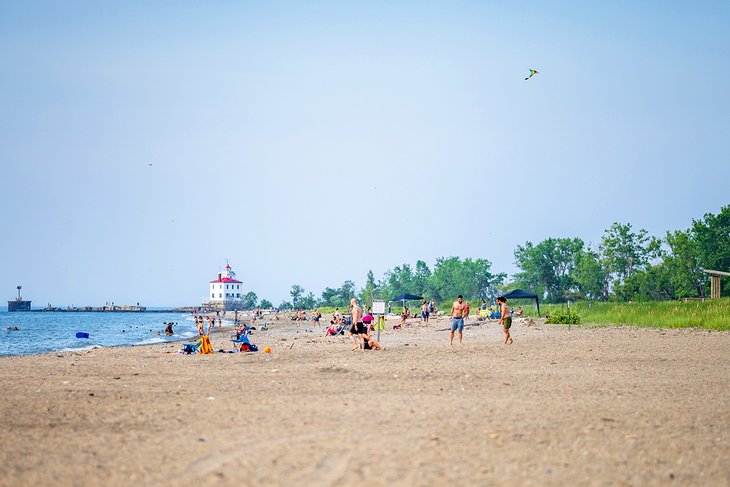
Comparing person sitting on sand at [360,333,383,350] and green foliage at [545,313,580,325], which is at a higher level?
green foliage at [545,313,580,325]

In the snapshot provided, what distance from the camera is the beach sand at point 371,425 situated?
776cm

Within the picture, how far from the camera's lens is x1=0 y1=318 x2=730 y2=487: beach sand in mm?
7762

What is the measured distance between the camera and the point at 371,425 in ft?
33.6

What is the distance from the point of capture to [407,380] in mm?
15719

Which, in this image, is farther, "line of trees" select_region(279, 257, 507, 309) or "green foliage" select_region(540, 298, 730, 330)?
"line of trees" select_region(279, 257, 507, 309)

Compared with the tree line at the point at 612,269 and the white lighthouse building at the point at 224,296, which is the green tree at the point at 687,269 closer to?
the tree line at the point at 612,269

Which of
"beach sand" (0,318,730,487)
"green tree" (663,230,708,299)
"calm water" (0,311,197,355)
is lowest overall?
"beach sand" (0,318,730,487)

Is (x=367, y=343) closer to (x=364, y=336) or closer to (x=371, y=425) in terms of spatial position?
(x=364, y=336)

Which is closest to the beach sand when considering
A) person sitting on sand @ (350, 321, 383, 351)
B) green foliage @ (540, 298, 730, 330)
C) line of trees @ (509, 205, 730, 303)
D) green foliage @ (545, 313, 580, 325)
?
person sitting on sand @ (350, 321, 383, 351)

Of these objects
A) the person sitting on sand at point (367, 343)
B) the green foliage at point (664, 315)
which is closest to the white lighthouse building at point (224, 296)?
the green foliage at point (664, 315)

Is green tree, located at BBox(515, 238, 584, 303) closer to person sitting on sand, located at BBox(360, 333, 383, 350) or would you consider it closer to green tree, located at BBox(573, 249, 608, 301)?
green tree, located at BBox(573, 249, 608, 301)

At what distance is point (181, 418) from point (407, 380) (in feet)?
19.8

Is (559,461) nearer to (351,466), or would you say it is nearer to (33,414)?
(351,466)

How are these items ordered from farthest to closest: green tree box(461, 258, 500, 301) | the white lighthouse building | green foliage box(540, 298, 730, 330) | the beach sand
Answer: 1. the white lighthouse building
2. green tree box(461, 258, 500, 301)
3. green foliage box(540, 298, 730, 330)
4. the beach sand
